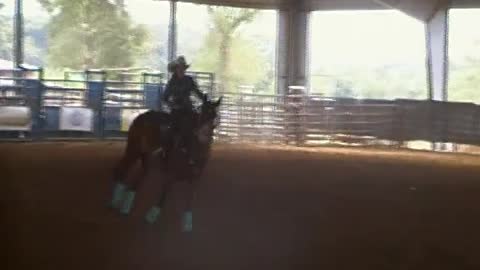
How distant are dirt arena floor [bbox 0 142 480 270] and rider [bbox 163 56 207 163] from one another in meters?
0.94

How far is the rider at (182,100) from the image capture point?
709 cm

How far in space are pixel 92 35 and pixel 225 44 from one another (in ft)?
15.2

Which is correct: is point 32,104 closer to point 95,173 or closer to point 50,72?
point 50,72

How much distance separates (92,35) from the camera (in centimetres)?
2378

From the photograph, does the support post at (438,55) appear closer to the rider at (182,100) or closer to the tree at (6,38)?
the tree at (6,38)

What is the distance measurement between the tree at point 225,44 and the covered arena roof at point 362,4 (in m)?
0.46

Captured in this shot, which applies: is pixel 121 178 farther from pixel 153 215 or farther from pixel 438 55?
pixel 438 55

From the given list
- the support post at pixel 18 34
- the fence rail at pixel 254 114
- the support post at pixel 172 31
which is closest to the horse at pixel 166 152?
the fence rail at pixel 254 114

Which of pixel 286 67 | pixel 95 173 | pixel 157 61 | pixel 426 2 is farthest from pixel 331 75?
pixel 95 173

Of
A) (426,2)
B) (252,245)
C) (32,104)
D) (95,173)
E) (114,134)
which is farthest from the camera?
(426,2)

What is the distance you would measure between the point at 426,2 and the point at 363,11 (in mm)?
2447

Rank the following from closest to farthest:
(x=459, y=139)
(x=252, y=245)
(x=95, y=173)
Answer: (x=252, y=245), (x=95, y=173), (x=459, y=139)

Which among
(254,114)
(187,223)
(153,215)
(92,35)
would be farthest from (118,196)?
(92,35)

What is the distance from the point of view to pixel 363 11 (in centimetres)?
2458
